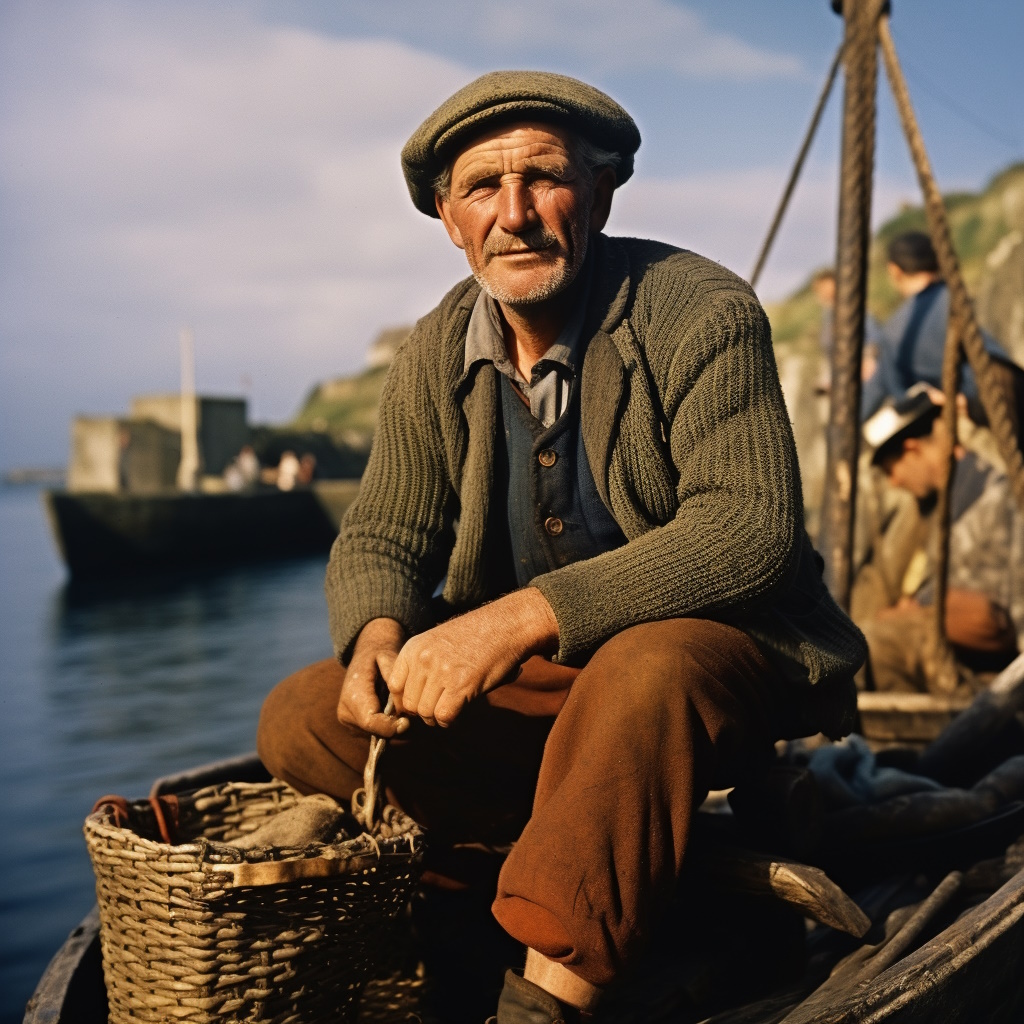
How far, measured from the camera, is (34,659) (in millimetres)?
14539

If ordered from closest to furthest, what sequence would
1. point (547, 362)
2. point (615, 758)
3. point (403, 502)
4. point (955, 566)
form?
point (615, 758)
point (547, 362)
point (403, 502)
point (955, 566)

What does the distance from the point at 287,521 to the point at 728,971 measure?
25160 mm

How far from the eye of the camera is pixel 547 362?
7.55 ft

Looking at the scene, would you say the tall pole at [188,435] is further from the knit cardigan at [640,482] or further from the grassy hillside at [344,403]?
the knit cardigan at [640,482]

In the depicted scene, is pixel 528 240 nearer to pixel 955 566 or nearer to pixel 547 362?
pixel 547 362

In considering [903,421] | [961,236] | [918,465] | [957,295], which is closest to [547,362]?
[957,295]

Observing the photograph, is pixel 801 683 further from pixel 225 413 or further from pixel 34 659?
pixel 225 413

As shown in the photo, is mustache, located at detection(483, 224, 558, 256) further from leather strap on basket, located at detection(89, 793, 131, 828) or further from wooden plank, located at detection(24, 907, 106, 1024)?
wooden plank, located at detection(24, 907, 106, 1024)

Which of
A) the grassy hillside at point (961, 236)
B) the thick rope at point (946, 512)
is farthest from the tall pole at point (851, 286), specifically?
the grassy hillside at point (961, 236)

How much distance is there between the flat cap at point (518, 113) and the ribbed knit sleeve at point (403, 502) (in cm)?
38

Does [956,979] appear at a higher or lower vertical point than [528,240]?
lower

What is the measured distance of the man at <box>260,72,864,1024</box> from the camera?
1.80 meters

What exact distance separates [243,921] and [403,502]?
934mm

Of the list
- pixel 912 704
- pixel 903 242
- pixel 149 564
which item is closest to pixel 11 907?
pixel 912 704
